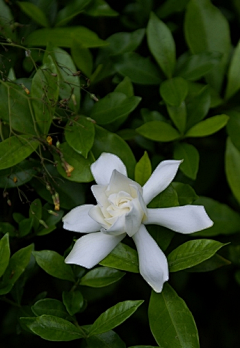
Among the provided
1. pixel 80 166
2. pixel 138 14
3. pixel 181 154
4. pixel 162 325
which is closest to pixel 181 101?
pixel 181 154

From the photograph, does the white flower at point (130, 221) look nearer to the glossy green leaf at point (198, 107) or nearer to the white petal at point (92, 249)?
the white petal at point (92, 249)

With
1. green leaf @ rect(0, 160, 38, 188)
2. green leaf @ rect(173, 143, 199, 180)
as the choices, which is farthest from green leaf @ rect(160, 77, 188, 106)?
green leaf @ rect(0, 160, 38, 188)

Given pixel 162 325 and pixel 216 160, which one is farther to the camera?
pixel 216 160

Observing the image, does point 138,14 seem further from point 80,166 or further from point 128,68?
point 80,166

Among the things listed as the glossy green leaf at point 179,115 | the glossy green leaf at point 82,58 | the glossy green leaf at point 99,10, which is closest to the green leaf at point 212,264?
the glossy green leaf at point 179,115

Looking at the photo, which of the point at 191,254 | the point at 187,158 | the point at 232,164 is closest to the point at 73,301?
the point at 191,254

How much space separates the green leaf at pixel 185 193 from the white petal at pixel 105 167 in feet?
0.44

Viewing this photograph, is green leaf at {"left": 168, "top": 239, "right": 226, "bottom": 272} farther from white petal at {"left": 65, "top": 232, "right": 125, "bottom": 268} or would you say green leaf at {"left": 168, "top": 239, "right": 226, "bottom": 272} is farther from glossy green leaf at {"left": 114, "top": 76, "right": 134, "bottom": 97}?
glossy green leaf at {"left": 114, "top": 76, "right": 134, "bottom": 97}

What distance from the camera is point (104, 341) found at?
0.86 m

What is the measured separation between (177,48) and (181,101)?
0.41m

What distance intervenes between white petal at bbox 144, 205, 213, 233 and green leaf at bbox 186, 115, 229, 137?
0.30 m

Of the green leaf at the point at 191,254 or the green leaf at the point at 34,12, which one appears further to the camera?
the green leaf at the point at 34,12

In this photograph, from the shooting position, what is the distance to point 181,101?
105cm

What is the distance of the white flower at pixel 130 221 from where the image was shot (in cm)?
80
